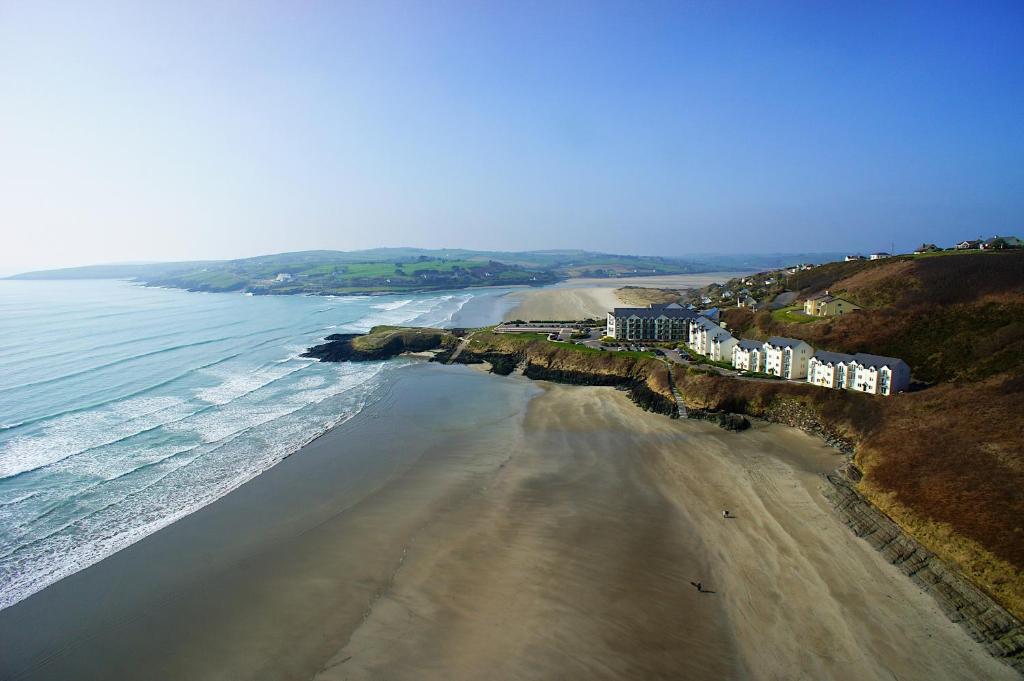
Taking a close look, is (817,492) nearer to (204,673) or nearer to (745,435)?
(745,435)

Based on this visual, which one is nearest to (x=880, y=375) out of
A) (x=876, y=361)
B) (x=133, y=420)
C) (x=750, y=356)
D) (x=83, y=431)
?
(x=876, y=361)

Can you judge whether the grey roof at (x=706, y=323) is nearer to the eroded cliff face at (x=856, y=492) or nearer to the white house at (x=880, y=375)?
the eroded cliff face at (x=856, y=492)

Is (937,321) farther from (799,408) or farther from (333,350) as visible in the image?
(333,350)

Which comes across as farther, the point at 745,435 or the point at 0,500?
the point at 745,435

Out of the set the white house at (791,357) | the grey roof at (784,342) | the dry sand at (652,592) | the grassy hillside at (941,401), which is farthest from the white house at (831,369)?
the dry sand at (652,592)

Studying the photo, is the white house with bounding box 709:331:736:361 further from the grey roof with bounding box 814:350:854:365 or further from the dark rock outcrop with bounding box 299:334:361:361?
the dark rock outcrop with bounding box 299:334:361:361

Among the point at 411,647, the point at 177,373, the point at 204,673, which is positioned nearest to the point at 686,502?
the point at 411,647
